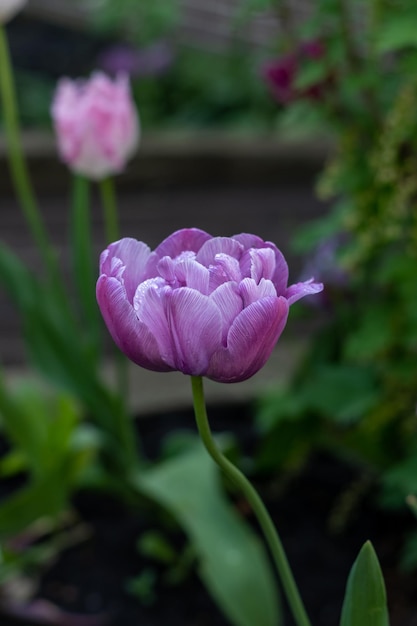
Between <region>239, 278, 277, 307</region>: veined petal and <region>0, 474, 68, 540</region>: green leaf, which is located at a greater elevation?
<region>239, 278, 277, 307</region>: veined petal

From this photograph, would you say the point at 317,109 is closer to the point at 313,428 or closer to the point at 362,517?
the point at 313,428

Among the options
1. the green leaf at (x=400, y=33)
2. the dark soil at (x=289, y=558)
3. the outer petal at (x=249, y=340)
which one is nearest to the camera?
the outer petal at (x=249, y=340)

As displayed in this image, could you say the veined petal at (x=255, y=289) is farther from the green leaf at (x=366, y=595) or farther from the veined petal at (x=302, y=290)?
the green leaf at (x=366, y=595)

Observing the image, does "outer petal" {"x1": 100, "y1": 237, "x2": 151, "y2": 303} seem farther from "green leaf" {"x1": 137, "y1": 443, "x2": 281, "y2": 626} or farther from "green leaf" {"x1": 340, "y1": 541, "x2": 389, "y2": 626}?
"green leaf" {"x1": 137, "y1": 443, "x2": 281, "y2": 626}

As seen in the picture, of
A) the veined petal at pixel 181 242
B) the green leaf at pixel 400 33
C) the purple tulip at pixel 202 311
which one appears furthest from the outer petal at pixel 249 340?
the green leaf at pixel 400 33

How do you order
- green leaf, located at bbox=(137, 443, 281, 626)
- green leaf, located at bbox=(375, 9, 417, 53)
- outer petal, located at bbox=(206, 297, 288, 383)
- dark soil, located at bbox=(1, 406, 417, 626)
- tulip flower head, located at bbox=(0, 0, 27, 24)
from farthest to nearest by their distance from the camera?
dark soil, located at bbox=(1, 406, 417, 626)
tulip flower head, located at bbox=(0, 0, 27, 24)
green leaf, located at bbox=(137, 443, 281, 626)
green leaf, located at bbox=(375, 9, 417, 53)
outer petal, located at bbox=(206, 297, 288, 383)

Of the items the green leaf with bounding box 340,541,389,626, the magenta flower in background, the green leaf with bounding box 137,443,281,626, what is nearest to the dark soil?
the green leaf with bounding box 137,443,281,626

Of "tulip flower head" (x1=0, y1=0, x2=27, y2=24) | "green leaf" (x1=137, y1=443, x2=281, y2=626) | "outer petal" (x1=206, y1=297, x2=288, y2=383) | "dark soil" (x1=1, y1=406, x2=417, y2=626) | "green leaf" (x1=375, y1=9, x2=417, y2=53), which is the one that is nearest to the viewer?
"outer petal" (x1=206, y1=297, x2=288, y2=383)
